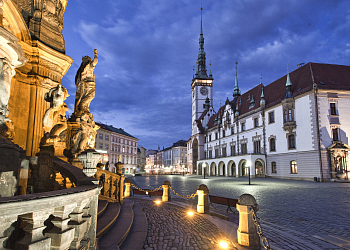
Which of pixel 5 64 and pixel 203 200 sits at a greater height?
pixel 5 64

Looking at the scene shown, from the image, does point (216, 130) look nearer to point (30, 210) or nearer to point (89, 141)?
point (89, 141)

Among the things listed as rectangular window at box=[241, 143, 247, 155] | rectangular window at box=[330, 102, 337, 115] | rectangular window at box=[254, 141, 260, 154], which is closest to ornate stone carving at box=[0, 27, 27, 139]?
rectangular window at box=[330, 102, 337, 115]

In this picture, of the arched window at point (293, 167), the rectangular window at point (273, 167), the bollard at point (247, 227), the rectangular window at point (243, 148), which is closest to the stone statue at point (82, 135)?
the bollard at point (247, 227)

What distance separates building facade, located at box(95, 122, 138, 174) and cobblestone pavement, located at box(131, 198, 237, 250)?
4519 centimetres

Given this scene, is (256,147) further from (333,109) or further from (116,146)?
(116,146)

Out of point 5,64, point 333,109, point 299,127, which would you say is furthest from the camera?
point 299,127

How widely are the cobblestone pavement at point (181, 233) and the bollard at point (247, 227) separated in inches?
15.0

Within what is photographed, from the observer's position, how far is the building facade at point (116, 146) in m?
57.1

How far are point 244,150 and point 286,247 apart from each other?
4017 cm

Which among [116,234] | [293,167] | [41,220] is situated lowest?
[116,234]

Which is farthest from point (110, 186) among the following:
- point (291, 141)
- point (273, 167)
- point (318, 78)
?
point (273, 167)

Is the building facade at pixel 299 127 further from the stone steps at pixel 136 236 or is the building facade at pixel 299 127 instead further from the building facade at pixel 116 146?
the building facade at pixel 116 146

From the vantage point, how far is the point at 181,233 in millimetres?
6324

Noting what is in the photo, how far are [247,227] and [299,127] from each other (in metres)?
29.5
